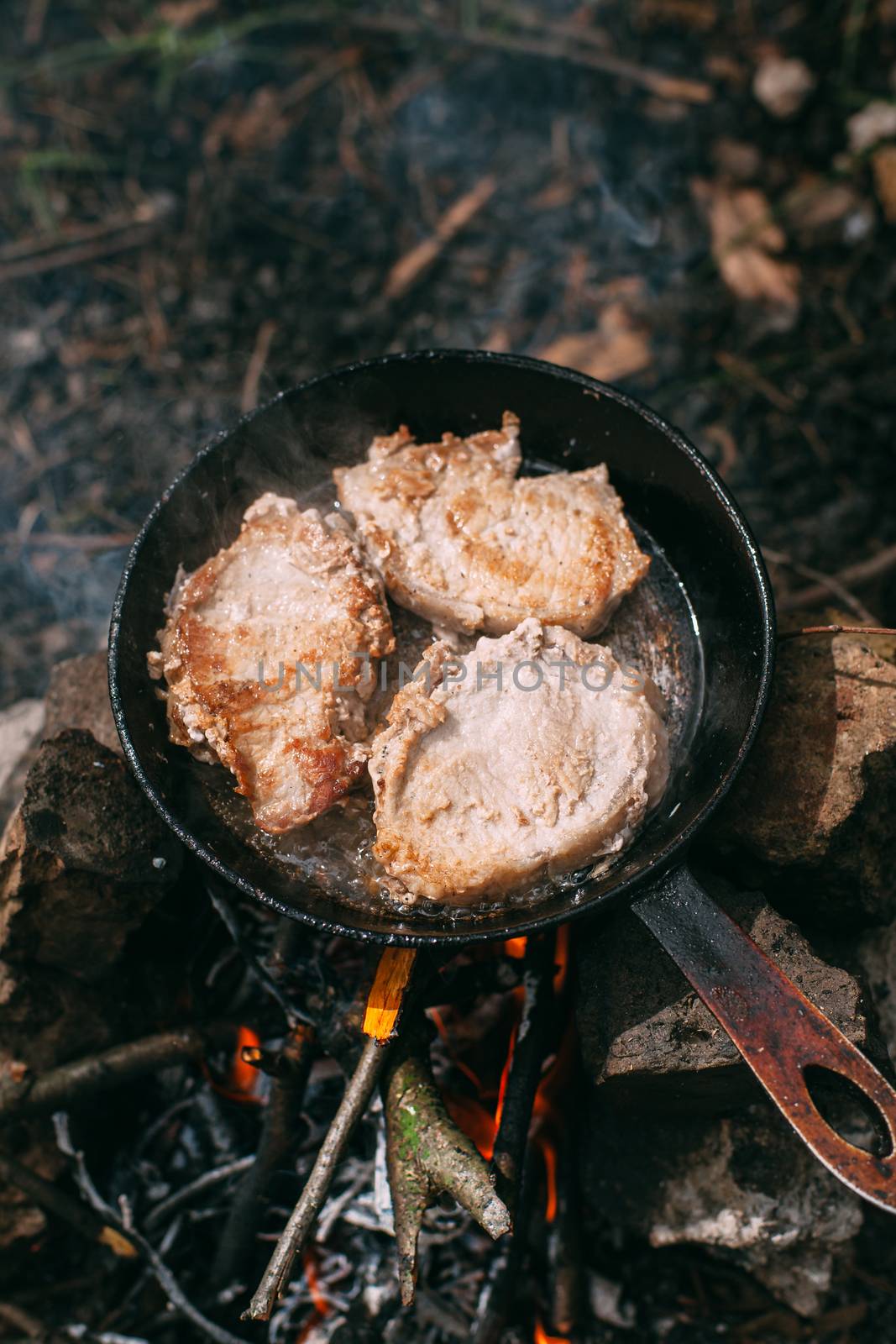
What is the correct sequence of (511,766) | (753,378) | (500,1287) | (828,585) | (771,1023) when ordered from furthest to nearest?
(753,378) < (828,585) < (500,1287) < (511,766) < (771,1023)

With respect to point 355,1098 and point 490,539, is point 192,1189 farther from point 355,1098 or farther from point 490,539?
point 490,539

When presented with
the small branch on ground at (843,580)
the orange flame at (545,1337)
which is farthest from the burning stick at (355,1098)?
the small branch on ground at (843,580)

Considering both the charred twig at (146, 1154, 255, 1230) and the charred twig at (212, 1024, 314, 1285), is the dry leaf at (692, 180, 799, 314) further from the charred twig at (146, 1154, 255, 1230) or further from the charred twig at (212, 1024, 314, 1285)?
the charred twig at (146, 1154, 255, 1230)

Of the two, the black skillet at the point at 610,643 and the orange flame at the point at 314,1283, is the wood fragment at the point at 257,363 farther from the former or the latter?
the orange flame at the point at 314,1283

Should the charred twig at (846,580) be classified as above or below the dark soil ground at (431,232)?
below

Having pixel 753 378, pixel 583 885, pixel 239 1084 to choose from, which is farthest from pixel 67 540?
pixel 753 378

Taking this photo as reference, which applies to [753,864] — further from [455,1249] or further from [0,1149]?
[0,1149]

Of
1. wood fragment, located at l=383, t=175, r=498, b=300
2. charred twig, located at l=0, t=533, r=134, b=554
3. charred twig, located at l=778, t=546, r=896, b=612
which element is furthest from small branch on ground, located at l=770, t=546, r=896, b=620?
charred twig, located at l=0, t=533, r=134, b=554
